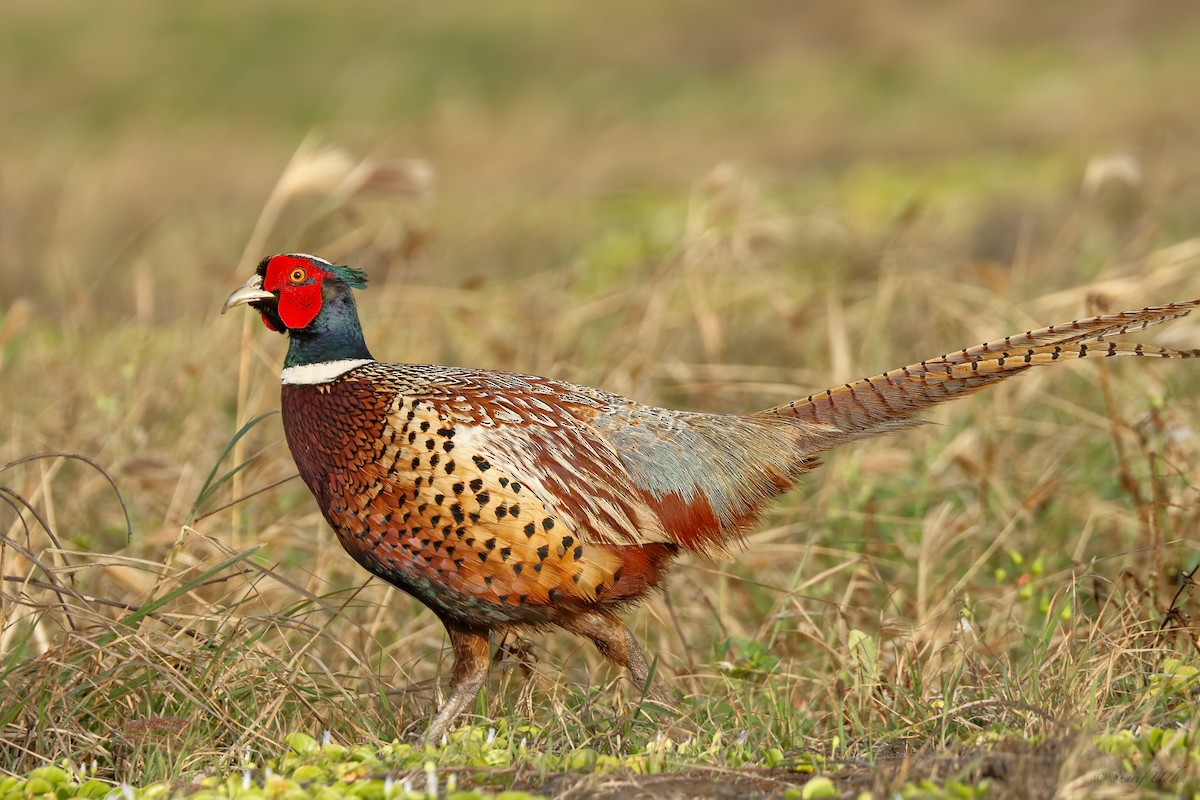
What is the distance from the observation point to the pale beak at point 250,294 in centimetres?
425

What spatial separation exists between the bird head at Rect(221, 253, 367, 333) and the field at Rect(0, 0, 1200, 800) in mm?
479

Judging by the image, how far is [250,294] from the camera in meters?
4.27

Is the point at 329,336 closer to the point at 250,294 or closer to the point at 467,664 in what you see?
the point at 250,294

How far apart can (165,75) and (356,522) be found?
23.8 metres

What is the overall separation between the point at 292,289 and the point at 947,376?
6.52ft

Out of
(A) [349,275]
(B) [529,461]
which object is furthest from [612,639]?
(A) [349,275]

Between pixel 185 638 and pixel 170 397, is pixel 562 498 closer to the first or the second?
pixel 185 638

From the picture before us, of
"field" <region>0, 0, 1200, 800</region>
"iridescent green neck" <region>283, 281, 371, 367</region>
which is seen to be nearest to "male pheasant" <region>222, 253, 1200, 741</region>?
"iridescent green neck" <region>283, 281, 371, 367</region>

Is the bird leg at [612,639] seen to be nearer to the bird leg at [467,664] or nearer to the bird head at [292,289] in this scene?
the bird leg at [467,664]

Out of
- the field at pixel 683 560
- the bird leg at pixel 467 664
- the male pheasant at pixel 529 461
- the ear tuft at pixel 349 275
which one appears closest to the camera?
the field at pixel 683 560

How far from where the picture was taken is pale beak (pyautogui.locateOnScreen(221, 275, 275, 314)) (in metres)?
4.25

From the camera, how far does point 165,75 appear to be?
25.8 meters

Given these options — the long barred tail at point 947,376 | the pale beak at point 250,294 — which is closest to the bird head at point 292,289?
the pale beak at point 250,294

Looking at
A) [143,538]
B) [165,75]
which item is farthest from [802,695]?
[165,75]
